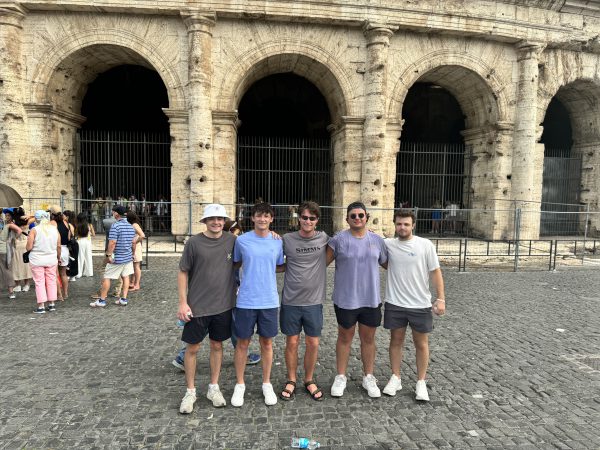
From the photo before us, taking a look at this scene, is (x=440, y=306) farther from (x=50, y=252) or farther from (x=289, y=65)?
(x=289, y=65)

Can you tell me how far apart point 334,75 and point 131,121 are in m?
10.9

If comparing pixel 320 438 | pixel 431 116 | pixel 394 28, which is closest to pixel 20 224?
pixel 320 438

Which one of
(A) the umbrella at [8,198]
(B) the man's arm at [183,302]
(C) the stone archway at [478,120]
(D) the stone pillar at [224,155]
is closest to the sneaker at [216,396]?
(B) the man's arm at [183,302]

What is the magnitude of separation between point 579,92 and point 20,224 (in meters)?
17.8

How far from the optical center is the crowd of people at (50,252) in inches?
231

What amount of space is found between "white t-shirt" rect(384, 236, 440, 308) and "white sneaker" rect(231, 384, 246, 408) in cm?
149

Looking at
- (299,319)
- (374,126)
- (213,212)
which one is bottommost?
(299,319)

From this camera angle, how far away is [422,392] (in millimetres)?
3441

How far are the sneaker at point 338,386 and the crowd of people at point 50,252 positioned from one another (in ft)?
13.2

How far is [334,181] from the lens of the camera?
43.6ft

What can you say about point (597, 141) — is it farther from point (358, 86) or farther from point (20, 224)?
point (20, 224)

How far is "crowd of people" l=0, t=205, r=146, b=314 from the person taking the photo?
231 inches

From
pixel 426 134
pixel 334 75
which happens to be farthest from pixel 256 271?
pixel 426 134

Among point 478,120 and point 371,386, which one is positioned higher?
point 478,120
